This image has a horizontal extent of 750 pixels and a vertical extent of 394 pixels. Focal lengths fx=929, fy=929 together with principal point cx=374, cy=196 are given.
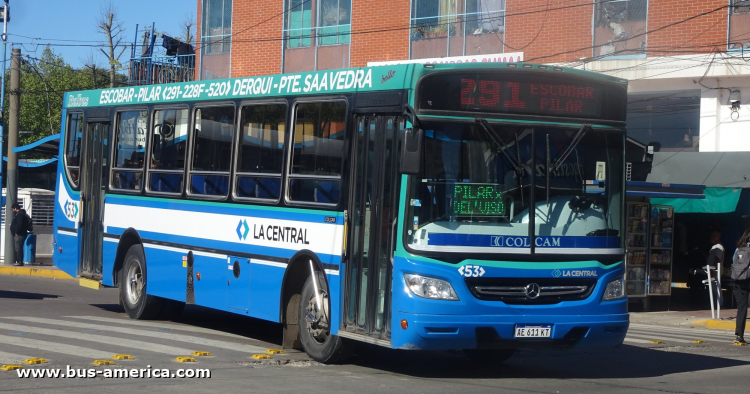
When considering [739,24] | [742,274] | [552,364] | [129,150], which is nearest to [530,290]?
[552,364]

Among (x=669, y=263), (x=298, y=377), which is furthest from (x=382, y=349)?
(x=669, y=263)

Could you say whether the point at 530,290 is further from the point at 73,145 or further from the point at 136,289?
the point at 73,145

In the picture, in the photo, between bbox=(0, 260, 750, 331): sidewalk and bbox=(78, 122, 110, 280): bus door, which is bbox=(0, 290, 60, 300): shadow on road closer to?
bbox=(78, 122, 110, 280): bus door

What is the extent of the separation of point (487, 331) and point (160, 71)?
31093mm

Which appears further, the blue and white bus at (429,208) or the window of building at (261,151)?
the window of building at (261,151)

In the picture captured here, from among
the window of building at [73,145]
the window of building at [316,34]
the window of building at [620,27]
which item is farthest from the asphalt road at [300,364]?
the window of building at [316,34]

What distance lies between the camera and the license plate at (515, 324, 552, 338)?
8609mm

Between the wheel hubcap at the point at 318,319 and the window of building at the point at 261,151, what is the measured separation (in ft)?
4.48

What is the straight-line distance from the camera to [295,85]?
10.5m

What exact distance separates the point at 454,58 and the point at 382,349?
Result: 50.4 ft

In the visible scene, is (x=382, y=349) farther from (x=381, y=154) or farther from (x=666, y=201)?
(x=666, y=201)

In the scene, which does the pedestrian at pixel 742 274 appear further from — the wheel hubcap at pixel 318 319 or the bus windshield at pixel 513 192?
the wheel hubcap at pixel 318 319

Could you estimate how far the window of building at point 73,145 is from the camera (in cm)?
1514

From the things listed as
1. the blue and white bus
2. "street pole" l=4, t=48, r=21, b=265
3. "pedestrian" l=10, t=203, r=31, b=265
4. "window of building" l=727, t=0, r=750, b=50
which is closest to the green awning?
"window of building" l=727, t=0, r=750, b=50
